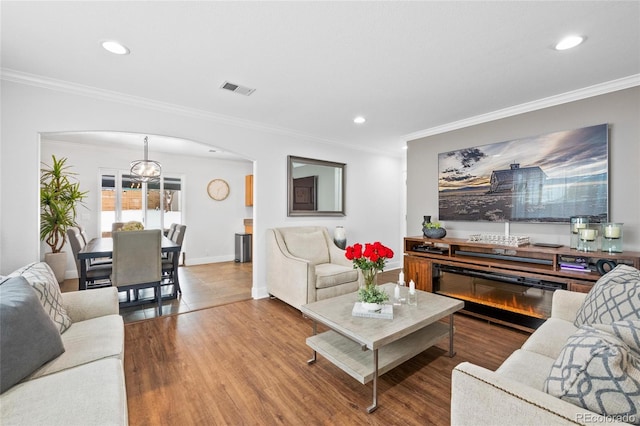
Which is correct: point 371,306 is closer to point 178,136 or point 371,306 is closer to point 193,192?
point 178,136

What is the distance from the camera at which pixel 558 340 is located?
165cm

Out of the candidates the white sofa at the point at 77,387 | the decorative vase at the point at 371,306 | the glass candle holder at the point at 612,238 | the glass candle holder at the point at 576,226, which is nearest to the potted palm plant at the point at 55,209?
the white sofa at the point at 77,387

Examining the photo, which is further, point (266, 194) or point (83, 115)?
point (266, 194)

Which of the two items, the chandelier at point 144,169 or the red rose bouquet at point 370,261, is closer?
the red rose bouquet at point 370,261

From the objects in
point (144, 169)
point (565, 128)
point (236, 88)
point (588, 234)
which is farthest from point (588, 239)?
point (144, 169)

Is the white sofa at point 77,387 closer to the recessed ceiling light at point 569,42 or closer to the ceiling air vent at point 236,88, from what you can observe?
the ceiling air vent at point 236,88

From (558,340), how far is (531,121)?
261cm

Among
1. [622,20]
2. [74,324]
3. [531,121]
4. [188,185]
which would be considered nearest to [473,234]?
[531,121]

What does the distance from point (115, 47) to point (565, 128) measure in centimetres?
426

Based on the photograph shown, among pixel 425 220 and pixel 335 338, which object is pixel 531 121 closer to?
pixel 425 220

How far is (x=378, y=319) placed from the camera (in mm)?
2021

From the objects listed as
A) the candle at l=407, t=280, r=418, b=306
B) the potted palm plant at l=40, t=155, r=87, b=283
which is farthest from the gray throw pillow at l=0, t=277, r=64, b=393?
the potted palm plant at l=40, t=155, r=87, b=283

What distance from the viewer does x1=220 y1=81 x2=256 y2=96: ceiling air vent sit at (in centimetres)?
275

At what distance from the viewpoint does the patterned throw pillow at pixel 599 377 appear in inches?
32.6
